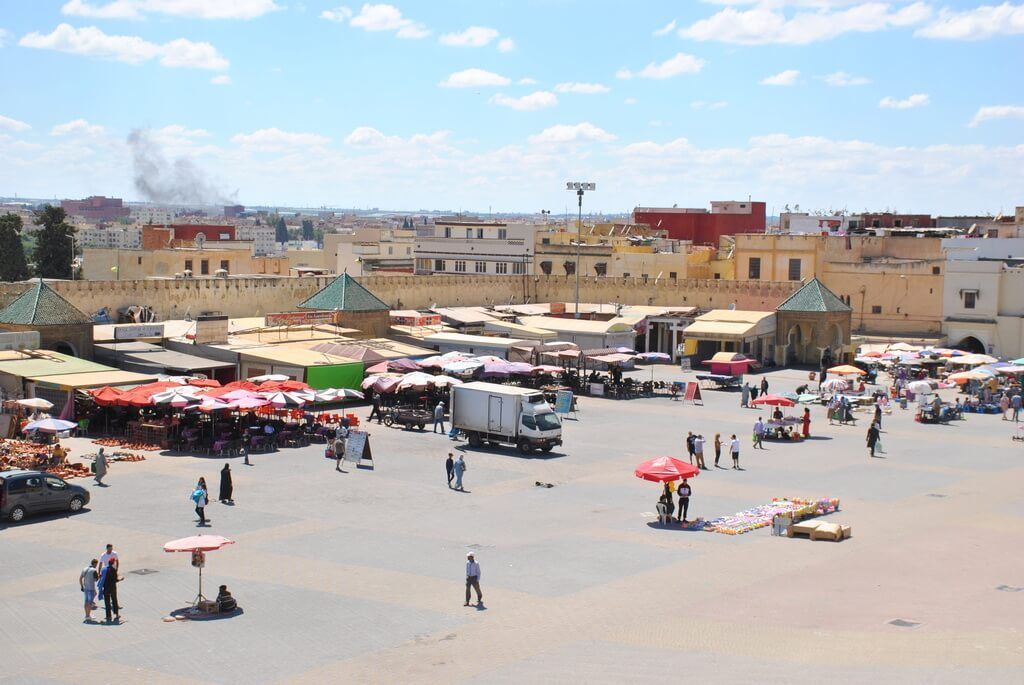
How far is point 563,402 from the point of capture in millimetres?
40906

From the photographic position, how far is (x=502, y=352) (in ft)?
160

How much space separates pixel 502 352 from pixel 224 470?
22.8 m

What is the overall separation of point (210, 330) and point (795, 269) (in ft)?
110

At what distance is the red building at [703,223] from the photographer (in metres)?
102

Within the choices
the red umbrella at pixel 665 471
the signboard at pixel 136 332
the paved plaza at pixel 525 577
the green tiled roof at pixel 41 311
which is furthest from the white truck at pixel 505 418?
the green tiled roof at pixel 41 311

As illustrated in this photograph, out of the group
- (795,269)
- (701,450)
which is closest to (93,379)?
(701,450)

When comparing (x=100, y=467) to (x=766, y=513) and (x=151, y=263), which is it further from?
(x=151, y=263)

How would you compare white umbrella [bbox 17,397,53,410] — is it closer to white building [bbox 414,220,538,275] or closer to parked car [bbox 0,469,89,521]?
parked car [bbox 0,469,89,521]

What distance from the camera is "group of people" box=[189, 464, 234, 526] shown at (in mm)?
24609

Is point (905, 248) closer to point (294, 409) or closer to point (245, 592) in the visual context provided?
point (294, 409)

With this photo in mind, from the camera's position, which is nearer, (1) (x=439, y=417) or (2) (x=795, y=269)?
(1) (x=439, y=417)

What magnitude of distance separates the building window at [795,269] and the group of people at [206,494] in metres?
44.3

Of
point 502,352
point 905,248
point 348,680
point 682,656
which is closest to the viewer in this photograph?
point 348,680

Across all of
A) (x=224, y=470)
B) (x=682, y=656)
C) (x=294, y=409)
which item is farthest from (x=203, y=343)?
(x=682, y=656)
